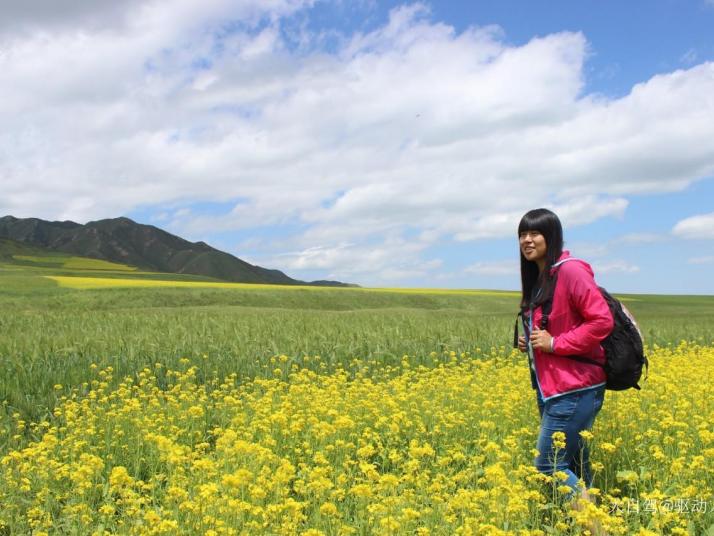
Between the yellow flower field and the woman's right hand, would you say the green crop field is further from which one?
the woman's right hand

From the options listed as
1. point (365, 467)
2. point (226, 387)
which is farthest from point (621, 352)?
point (226, 387)

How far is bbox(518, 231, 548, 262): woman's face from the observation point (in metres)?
5.09

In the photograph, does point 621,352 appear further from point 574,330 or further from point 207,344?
point 207,344

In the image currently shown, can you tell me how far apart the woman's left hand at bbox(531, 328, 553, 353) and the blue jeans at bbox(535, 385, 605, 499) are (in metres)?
0.41

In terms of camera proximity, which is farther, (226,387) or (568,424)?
(226,387)

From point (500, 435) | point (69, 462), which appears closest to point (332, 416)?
point (500, 435)

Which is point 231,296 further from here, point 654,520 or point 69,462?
point 654,520

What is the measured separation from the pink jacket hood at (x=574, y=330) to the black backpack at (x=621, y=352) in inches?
2.0

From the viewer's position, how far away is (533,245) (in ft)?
16.8

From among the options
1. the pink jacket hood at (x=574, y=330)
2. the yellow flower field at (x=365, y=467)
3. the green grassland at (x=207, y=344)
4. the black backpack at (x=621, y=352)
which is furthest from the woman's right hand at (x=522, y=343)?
the green grassland at (x=207, y=344)

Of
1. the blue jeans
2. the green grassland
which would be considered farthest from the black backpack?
the green grassland

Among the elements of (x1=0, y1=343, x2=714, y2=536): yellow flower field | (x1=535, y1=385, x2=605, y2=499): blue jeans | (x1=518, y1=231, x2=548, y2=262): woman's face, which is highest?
(x1=518, y1=231, x2=548, y2=262): woman's face

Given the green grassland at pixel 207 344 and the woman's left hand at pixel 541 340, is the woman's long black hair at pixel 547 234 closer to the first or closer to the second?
the woman's left hand at pixel 541 340

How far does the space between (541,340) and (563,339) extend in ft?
0.59
